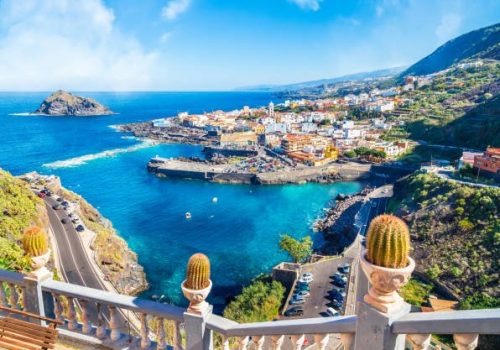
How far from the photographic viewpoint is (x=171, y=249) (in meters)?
24.5

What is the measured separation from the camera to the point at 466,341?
75.9 inches

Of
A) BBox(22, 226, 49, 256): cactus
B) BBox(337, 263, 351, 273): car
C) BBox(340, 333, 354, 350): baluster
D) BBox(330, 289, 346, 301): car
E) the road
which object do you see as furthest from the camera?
BBox(337, 263, 351, 273): car

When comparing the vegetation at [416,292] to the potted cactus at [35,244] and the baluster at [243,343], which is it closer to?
the baluster at [243,343]

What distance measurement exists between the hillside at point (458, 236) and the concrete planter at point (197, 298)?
14.7m

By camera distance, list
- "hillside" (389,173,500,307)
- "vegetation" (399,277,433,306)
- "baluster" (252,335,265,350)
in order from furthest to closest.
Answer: "hillside" (389,173,500,307), "vegetation" (399,277,433,306), "baluster" (252,335,265,350)

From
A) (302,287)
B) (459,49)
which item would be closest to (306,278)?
(302,287)

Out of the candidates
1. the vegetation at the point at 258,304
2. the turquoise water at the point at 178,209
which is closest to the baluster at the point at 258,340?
the vegetation at the point at 258,304

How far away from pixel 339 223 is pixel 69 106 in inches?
4250

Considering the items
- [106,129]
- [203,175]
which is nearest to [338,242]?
[203,175]

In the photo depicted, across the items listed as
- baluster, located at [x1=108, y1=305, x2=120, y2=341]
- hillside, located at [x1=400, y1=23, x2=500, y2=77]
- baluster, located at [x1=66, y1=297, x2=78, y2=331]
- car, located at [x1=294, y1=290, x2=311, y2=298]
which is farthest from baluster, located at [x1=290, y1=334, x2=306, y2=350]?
hillside, located at [x1=400, y1=23, x2=500, y2=77]

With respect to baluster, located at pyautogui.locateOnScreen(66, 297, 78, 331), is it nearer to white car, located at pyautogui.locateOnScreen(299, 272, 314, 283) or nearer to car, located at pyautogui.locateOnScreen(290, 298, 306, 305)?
car, located at pyautogui.locateOnScreen(290, 298, 306, 305)

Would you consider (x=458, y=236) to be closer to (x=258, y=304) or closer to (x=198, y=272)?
(x=258, y=304)

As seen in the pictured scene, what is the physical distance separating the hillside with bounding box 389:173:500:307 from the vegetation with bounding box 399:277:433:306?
95cm

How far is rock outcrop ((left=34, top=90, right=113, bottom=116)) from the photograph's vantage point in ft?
356
